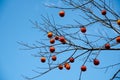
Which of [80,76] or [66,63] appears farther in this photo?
[66,63]

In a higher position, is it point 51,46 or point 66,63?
point 51,46

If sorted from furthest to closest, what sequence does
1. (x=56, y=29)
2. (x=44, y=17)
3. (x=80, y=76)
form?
1. (x=44, y=17)
2. (x=56, y=29)
3. (x=80, y=76)

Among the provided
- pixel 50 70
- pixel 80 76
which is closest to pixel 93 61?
pixel 80 76

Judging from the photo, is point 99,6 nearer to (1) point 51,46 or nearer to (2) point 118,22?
(2) point 118,22

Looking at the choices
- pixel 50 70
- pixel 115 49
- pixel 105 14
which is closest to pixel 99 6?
pixel 105 14

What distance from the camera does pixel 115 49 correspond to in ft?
14.7

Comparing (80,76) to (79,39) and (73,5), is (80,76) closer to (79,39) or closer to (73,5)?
(79,39)

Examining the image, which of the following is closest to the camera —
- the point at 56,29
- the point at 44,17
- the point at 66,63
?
the point at 66,63

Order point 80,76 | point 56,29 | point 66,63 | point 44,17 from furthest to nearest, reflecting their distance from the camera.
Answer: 1. point 44,17
2. point 56,29
3. point 66,63
4. point 80,76

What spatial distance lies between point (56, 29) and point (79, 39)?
56cm

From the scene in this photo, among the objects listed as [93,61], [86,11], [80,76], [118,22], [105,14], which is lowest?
[80,76]

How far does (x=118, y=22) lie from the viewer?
441 cm

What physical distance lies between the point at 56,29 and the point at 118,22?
1.32 meters

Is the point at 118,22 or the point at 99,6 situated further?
the point at 99,6
